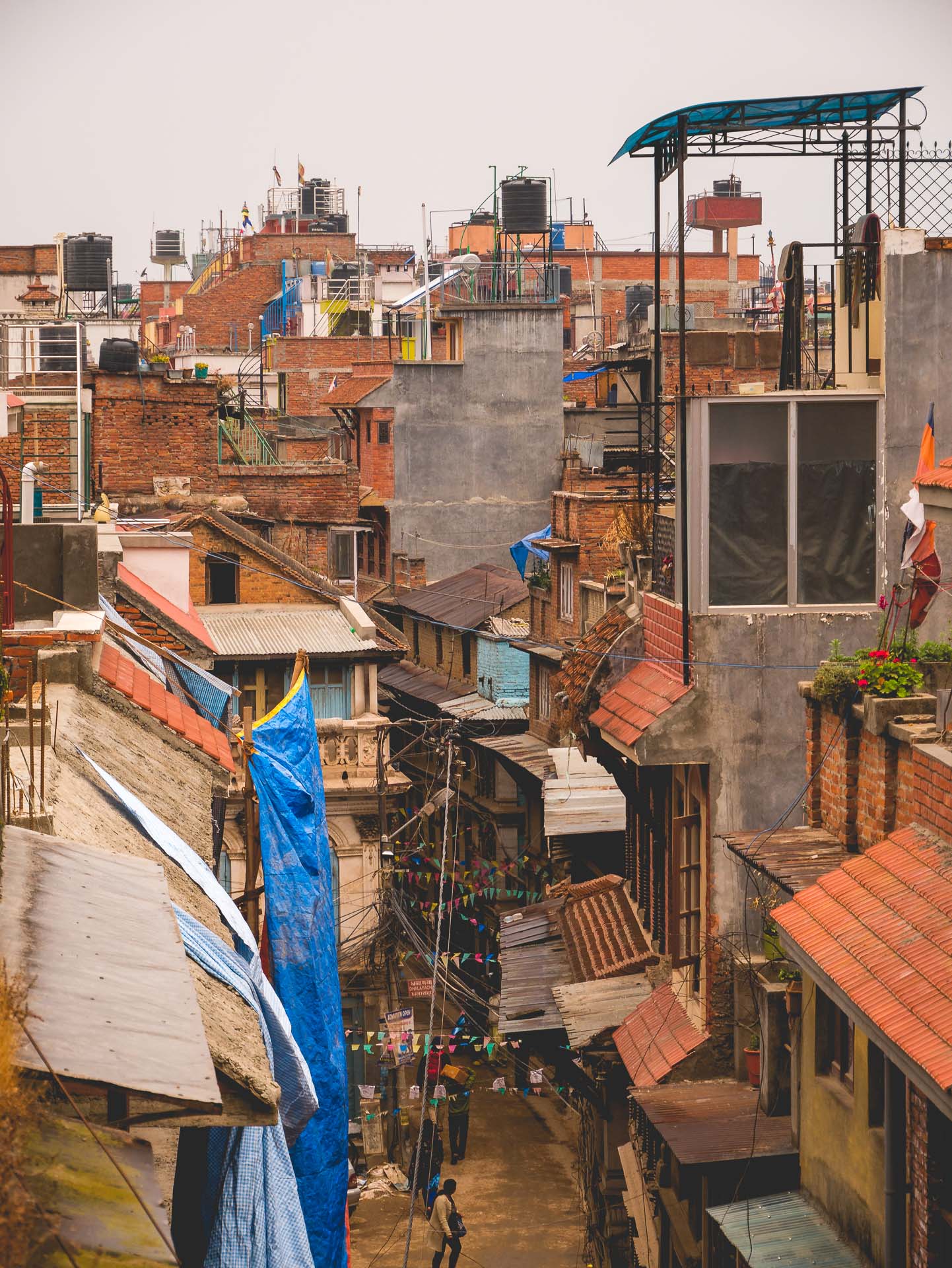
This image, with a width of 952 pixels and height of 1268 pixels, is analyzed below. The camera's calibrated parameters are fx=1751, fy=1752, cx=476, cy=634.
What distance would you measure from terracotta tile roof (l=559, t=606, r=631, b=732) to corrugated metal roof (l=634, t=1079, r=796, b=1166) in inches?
183

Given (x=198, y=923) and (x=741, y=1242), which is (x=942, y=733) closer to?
(x=741, y=1242)

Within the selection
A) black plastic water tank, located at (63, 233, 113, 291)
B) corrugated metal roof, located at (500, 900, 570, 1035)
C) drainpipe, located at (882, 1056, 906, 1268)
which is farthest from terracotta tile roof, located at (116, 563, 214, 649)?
black plastic water tank, located at (63, 233, 113, 291)

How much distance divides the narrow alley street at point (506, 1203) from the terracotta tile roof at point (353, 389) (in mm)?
26399

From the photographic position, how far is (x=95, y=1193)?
4949 mm

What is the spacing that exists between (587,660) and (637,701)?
3.07m

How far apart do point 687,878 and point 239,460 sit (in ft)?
115

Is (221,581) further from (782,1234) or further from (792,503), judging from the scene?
(782,1234)

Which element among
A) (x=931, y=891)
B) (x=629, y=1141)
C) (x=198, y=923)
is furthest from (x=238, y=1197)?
(x=629, y=1141)

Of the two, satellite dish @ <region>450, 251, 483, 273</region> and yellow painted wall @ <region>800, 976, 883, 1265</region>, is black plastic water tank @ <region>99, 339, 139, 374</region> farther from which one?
yellow painted wall @ <region>800, 976, 883, 1265</region>

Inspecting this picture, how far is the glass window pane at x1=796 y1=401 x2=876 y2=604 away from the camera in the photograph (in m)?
16.5

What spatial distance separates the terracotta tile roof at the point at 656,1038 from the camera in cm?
1652

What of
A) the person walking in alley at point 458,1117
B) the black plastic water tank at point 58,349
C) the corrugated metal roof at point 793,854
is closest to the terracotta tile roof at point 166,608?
the person walking in alley at point 458,1117

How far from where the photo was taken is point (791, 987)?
13.1m

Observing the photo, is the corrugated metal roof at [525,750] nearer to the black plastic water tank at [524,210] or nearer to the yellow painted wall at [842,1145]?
the yellow painted wall at [842,1145]
